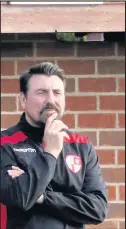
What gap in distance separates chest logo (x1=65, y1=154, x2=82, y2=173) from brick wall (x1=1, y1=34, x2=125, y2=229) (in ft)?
3.01

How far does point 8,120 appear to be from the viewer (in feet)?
15.7

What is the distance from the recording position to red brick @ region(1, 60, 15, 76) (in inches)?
189

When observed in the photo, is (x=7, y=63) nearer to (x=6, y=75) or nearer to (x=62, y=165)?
(x=6, y=75)

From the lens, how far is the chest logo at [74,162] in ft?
12.6

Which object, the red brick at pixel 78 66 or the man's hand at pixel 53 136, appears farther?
the red brick at pixel 78 66

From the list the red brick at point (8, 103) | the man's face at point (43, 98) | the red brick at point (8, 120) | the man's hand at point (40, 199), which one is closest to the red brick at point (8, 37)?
the red brick at point (8, 103)

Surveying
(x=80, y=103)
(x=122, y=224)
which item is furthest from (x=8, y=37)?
(x=122, y=224)

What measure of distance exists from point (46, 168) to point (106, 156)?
1.21 meters

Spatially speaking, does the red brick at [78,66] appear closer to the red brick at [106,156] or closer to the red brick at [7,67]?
the red brick at [7,67]

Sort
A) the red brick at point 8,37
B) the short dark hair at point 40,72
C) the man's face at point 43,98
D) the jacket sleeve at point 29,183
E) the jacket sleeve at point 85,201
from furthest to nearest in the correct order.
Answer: the red brick at point 8,37 < the short dark hair at point 40,72 < the man's face at point 43,98 < the jacket sleeve at point 85,201 < the jacket sleeve at point 29,183

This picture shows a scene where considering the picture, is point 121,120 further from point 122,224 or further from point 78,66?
point 122,224

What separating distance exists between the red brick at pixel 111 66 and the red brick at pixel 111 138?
0.42m

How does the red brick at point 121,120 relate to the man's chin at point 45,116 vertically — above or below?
below

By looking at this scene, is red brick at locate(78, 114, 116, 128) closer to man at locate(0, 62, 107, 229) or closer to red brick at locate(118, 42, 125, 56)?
red brick at locate(118, 42, 125, 56)
